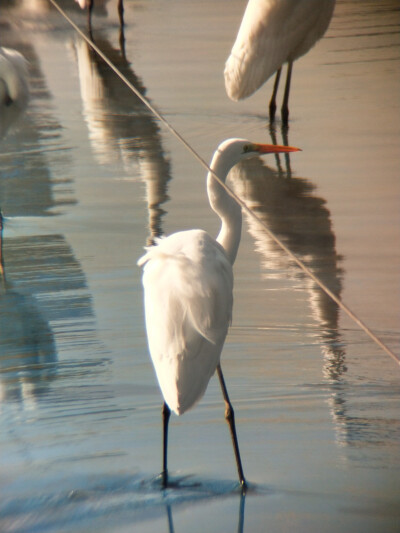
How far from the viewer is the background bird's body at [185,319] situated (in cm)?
332

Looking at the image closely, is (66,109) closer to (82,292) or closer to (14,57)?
(14,57)

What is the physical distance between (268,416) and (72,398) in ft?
2.58

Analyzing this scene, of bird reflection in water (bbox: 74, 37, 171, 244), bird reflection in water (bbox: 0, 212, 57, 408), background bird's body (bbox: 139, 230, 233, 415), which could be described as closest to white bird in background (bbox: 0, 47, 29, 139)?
bird reflection in water (bbox: 74, 37, 171, 244)

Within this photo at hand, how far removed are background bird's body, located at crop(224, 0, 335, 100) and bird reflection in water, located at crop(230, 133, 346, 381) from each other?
2.91 feet

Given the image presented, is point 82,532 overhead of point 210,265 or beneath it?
beneath

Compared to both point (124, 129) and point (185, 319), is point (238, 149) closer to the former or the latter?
point (185, 319)

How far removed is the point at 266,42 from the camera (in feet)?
27.7

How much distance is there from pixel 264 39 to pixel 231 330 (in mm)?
4339

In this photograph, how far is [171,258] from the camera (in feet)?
11.7

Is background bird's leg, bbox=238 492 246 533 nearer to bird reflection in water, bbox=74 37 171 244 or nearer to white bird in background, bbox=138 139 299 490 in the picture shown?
white bird in background, bbox=138 139 299 490

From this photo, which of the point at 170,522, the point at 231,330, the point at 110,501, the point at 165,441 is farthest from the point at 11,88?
the point at 170,522

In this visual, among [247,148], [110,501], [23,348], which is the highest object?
[247,148]

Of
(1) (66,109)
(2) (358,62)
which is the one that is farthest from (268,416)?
(2) (358,62)

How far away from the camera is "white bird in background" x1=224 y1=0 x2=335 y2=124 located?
330 inches
